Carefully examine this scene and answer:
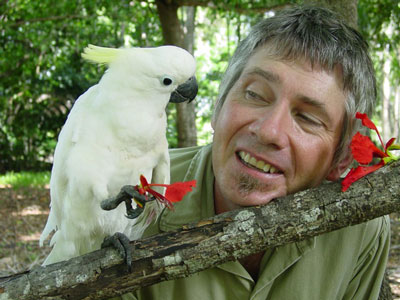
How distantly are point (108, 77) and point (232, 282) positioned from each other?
2.68 ft

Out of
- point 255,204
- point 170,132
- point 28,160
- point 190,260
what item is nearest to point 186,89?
point 255,204

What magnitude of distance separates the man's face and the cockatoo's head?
0.22m

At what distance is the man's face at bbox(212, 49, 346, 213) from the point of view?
4.28 feet

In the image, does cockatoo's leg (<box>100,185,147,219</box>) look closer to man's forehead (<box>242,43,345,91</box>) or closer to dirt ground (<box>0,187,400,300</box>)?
man's forehead (<box>242,43,345,91</box>)

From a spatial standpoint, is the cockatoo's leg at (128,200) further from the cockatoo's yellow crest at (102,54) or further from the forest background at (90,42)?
the forest background at (90,42)

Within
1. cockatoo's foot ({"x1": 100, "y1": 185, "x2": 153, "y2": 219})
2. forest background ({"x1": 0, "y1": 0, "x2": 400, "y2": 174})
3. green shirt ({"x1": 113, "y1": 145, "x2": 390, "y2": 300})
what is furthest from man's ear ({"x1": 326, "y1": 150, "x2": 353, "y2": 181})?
forest background ({"x1": 0, "y1": 0, "x2": 400, "y2": 174})

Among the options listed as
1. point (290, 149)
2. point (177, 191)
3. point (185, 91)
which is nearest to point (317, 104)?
point (290, 149)

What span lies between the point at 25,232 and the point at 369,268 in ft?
11.9

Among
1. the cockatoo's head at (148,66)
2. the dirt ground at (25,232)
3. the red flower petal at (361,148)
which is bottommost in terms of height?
the dirt ground at (25,232)

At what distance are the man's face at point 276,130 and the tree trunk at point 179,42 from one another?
2.56 metres

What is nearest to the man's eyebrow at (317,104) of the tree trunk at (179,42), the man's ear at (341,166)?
the man's ear at (341,166)

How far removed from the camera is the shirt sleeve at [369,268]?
151 cm

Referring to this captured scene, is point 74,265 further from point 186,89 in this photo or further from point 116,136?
point 186,89

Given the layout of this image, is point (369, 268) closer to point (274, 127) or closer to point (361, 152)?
point (361, 152)
